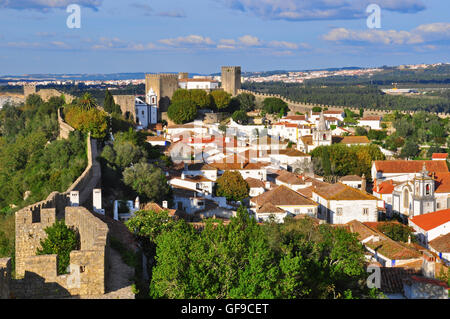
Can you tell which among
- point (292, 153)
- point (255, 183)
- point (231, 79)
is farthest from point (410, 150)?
point (231, 79)

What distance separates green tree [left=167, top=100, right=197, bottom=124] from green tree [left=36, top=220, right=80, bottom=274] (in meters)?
29.5

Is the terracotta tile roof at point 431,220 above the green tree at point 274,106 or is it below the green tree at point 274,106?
below

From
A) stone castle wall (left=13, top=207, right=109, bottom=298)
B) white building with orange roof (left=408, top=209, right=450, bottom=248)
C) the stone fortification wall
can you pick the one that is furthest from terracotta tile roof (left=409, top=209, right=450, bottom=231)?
stone castle wall (left=13, top=207, right=109, bottom=298)

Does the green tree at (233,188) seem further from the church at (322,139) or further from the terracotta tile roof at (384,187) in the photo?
the church at (322,139)

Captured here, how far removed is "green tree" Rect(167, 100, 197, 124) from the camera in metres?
37.3

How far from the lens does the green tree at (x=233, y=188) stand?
72.3 feet

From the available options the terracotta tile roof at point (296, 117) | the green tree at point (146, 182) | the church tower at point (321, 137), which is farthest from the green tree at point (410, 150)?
the green tree at point (146, 182)

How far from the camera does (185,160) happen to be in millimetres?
27359

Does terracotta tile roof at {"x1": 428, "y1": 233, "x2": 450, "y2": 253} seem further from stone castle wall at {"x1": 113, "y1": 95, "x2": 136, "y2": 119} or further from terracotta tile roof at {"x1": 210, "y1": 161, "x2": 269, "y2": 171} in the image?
stone castle wall at {"x1": 113, "y1": 95, "x2": 136, "y2": 119}

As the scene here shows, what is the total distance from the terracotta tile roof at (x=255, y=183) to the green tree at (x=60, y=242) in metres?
15.5

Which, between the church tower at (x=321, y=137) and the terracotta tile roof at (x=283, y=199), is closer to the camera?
the terracotta tile roof at (x=283, y=199)

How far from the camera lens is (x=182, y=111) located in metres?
37.4

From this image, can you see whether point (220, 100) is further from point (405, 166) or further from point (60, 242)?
point (60, 242)
